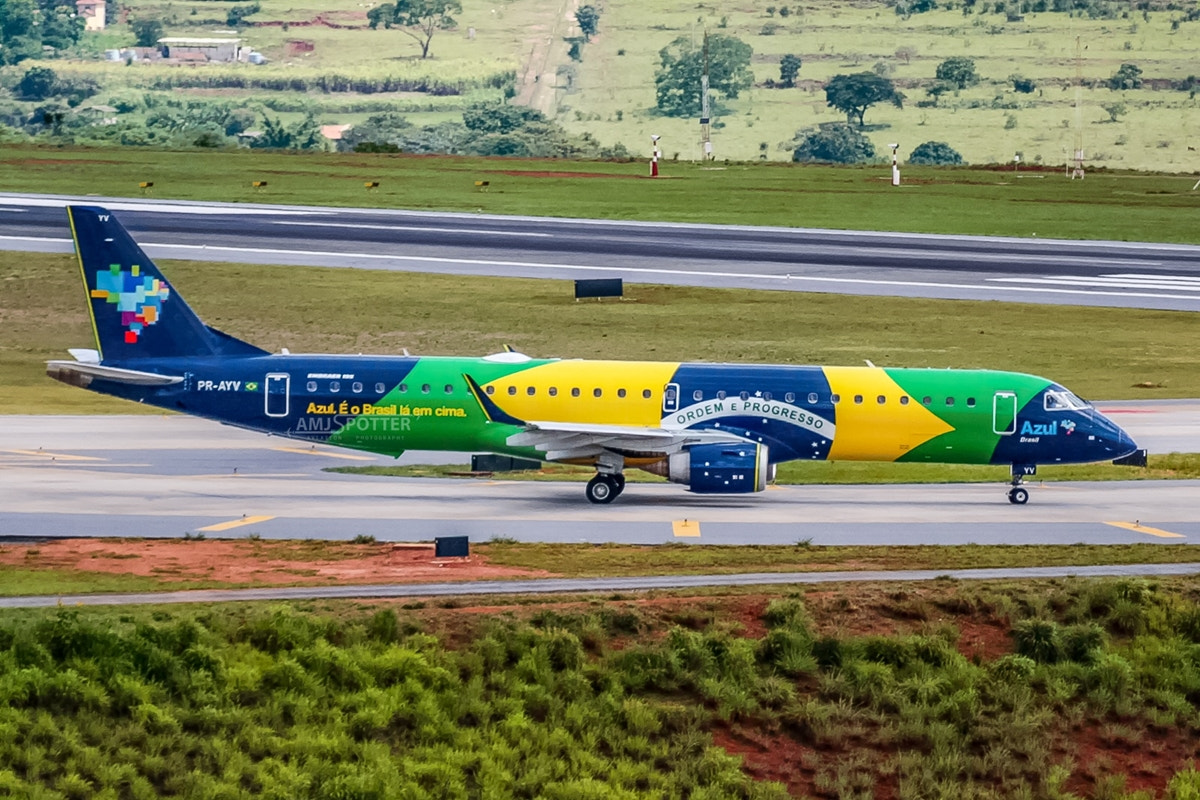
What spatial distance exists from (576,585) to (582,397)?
14059 millimetres

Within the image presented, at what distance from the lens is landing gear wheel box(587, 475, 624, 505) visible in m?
49.7

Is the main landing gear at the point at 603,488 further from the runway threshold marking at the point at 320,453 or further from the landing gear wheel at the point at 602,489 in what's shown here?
the runway threshold marking at the point at 320,453

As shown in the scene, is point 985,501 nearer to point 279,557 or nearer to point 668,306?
point 279,557

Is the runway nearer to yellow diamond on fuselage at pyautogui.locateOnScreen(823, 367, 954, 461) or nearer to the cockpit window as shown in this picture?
yellow diamond on fuselage at pyautogui.locateOnScreen(823, 367, 954, 461)

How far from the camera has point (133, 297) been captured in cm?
5241

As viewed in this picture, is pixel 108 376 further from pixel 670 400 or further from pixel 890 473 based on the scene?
pixel 890 473

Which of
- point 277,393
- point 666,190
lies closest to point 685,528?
point 277,393

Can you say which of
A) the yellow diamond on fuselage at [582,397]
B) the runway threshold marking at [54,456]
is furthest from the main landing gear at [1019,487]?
the runway threshold marking at [54,456]

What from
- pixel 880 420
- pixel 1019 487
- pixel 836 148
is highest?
pixel 836 148

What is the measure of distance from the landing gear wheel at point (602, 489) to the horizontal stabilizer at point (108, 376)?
1289 cm

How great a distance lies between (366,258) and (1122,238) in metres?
48.4

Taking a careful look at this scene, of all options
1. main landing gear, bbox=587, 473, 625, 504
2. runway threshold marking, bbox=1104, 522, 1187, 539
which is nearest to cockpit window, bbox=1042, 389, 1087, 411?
runway threshold marking, bbox=1104, 522, 1187, 539

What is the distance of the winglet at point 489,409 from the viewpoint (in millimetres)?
49106

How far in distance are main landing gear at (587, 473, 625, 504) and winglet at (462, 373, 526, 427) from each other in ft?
8.84
